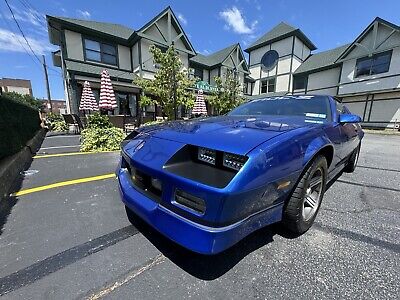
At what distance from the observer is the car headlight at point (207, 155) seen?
1.60 metres

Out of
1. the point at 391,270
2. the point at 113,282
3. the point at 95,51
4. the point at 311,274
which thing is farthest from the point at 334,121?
the point at 95,51

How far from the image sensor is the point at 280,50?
80.4ft

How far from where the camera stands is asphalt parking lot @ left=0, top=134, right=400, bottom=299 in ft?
4.91

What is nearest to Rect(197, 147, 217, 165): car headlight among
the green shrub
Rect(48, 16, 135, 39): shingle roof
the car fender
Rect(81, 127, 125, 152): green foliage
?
the car fender

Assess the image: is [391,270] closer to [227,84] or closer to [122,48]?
[227,84]

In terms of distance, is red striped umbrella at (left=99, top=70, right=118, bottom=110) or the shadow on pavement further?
red striped umbrella at (left=99, top=70, right=118, bottom=110)

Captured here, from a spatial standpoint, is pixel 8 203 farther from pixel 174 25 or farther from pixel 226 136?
pixel 174 25

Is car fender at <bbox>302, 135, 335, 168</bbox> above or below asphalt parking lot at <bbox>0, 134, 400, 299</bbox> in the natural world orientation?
above

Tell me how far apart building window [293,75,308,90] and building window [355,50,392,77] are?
5.38 m

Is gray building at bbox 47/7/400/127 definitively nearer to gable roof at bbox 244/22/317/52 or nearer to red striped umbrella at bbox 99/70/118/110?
gable roof at bbox 244/22/317/52

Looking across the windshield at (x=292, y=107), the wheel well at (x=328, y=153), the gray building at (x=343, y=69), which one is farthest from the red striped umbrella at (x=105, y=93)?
the gray building at (x=343, y=69)

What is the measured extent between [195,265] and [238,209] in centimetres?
72

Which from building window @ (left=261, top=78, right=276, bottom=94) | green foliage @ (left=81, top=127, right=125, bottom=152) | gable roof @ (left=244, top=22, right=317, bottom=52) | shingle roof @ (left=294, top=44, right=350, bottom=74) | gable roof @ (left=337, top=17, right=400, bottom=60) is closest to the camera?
green foliage @ (left=81, top=127, right=125, bottom=152)

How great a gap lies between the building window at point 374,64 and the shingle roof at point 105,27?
788 inches
